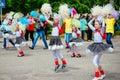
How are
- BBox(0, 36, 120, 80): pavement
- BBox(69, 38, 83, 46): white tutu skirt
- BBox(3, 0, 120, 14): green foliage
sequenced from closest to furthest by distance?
BBox(0, 36, 120, 80): pavement
BBox(69, 38, 83, 46): white tutu skirt
BBox(3, 0, 120, 14): green foliage

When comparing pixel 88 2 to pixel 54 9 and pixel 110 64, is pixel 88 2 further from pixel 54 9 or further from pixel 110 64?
pixel 110 64

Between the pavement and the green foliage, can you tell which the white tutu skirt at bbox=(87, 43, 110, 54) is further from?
the green foliage

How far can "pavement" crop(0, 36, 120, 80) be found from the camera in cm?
1161

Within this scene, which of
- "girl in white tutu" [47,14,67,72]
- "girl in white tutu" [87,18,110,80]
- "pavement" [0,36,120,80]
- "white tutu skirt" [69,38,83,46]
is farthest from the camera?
"white tutu skirt" [69,38,83,46]

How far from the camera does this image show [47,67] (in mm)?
13422

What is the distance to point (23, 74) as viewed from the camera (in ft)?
39.5

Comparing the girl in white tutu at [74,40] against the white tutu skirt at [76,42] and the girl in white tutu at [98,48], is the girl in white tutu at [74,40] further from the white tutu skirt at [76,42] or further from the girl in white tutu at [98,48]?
the girl in white tutu at [98,48]

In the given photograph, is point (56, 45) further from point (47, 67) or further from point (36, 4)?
point (36, 4)

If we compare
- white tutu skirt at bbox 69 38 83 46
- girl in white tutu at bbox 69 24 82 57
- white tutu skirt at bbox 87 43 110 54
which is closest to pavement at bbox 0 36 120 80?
girl in white tutu at bbox 69 24 82 57

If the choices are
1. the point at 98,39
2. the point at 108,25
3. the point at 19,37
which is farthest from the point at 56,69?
the point at 108,25

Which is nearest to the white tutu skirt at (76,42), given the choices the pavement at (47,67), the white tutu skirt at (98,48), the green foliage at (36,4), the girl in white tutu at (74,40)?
the girl in white tutu at (74,40)

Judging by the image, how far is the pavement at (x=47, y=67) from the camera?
38.1 feet

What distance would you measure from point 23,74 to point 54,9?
2296cm

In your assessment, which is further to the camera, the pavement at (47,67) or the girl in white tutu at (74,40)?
the girl in white tutu at (74,40)
